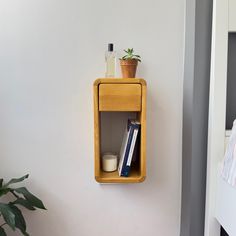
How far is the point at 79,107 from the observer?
1271mm

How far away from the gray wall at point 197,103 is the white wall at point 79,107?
4.4 inches

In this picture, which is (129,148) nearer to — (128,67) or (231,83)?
(128,67)

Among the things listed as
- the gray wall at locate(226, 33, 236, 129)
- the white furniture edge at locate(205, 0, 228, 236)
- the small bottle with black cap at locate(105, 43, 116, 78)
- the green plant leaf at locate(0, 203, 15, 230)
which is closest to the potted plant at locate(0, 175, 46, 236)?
the green plant leaf at locate(0, 203, 15, 230)

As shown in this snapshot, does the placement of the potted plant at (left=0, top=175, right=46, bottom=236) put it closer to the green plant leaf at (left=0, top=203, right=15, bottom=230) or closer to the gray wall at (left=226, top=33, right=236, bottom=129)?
the green plant leaf at (left=0, top=203, right=15, bottom=230)

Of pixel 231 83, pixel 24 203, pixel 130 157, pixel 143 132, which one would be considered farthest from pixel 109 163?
pixel 231 83

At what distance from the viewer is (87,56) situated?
4.09ft

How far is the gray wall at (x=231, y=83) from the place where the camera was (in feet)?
3.66

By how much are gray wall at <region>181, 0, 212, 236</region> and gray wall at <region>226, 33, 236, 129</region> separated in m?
0.10

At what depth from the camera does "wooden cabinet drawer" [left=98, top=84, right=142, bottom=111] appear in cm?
110

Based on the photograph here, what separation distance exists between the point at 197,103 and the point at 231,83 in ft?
0.60

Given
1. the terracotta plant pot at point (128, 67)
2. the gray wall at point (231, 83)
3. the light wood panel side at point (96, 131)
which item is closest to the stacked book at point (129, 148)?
the light wood panel side at point (96, 131)

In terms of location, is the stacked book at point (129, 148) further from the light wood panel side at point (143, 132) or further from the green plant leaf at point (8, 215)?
the green plant leaf at point (8, 215)

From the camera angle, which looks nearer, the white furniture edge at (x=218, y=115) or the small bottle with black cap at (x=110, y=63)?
the white furniture edge at (x=218, y=115)

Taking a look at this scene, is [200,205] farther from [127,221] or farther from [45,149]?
[45,149]
